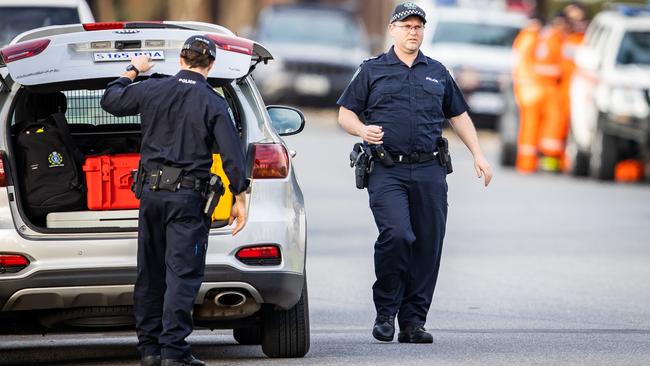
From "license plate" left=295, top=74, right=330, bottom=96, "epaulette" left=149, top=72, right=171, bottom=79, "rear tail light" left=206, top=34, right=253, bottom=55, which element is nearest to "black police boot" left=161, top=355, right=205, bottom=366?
"epaulette" left=149, top=72, right=171, bottom=79

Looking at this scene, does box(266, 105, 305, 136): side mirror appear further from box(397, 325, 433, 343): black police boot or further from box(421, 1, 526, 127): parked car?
box(421, 1, 526, 127): parked car

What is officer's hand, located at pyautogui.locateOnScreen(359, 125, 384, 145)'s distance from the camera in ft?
28.9

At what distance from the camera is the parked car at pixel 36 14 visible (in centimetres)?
1445

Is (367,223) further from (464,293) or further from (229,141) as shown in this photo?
(229,141)

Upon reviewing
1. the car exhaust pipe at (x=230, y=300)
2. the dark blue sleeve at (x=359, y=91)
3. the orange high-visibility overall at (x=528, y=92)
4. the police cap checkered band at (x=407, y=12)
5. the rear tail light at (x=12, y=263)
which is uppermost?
the police cap checkered band at (x=407, y=12)

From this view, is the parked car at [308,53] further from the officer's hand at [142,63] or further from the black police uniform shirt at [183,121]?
the black police uniform shirt at [183,121]

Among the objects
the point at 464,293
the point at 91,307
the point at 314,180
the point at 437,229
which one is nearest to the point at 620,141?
the point at 314,180

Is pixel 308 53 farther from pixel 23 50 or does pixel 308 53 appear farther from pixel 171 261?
pixel 171 261

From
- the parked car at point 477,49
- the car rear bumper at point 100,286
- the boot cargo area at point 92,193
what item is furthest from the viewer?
the parked car at point 477,49

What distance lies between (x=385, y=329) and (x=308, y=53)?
22176mm

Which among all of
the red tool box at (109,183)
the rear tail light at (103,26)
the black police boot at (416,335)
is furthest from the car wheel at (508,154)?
the rear tail light at (103,26)

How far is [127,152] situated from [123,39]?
0.96 metres

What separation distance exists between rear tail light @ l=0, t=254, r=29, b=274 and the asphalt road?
0.94 meters

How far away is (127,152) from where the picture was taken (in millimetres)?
8773
